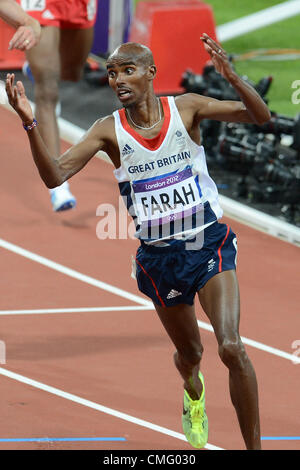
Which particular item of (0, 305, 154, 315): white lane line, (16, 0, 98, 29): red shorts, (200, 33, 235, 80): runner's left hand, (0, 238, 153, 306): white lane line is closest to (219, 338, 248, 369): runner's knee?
(200, 33, 235, 80): runner's left hand

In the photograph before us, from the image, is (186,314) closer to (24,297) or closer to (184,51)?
(24,297)

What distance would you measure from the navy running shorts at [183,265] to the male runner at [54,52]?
3861 millimetres

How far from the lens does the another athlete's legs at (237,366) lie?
6508 mm

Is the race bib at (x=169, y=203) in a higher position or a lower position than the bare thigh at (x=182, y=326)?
higher

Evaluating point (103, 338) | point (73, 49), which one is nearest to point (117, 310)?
point (103, 338)

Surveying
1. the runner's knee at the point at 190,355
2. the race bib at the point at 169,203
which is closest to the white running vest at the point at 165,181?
the race bib at the point at 169,203

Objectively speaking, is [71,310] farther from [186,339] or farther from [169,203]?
[169,203]

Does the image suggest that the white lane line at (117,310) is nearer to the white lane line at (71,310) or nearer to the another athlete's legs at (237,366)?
the white lane line at (71,310)

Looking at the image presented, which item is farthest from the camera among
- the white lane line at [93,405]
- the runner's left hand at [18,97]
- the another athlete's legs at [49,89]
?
the another athlete's legs at [49,89]

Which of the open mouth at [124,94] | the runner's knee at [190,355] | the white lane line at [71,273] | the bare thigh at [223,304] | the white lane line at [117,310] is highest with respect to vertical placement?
the open mouth at [124,94]

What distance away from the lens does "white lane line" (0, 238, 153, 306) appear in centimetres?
1005

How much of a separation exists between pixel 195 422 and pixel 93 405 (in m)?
0.93

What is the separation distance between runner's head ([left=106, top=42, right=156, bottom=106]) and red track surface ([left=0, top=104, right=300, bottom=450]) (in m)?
2.17

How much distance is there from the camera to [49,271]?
10547mm
